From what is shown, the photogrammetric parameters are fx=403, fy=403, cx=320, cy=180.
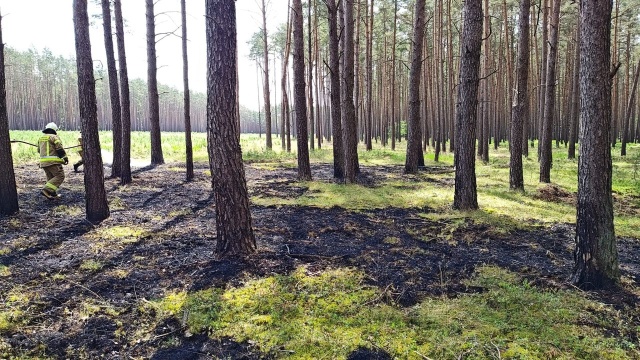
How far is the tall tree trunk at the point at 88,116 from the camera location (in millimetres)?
7297

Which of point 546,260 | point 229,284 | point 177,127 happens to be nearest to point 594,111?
point 546,260

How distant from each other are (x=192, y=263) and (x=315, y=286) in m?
1.83

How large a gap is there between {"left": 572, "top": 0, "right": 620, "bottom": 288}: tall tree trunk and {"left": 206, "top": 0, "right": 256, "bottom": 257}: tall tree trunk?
4.08 m

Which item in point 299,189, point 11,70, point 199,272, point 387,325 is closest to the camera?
point 387,325

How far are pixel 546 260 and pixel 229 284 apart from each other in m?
4.36

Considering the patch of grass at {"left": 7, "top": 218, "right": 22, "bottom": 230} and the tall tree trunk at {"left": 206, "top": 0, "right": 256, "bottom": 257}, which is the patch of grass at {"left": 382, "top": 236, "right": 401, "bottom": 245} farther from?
the patch of grass at {"left": 7, "top": 218, "right": 22, "bottom": 230}

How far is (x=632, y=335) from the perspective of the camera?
11.7ft

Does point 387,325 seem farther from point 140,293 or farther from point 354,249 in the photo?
point 140,293

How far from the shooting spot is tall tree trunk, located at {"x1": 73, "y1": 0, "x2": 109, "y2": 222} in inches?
287

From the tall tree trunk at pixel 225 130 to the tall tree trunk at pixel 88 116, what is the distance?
3.53m

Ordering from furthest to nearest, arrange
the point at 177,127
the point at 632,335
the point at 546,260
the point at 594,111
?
the point at 177,127 < the point at 546,260 < the point at 594,111 < the point at 632,335

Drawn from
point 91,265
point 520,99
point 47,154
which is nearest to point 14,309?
point 91,265

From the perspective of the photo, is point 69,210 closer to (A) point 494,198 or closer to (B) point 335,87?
(B) point 335,87

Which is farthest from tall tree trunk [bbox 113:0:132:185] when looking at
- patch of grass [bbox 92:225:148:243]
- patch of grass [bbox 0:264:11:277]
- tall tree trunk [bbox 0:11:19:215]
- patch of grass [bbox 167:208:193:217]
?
patch of grass [bbox 0:264:11:277]
